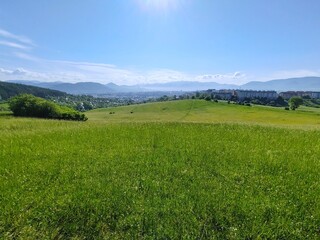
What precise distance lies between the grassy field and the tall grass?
3 centimetres

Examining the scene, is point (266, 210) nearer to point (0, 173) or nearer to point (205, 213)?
point (205, 213)

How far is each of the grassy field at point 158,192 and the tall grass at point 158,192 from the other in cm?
3

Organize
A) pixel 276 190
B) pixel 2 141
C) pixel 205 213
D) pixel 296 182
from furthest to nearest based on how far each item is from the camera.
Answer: pixel 2 141 → pixel 296 182 → pixel 276 190 → pixel 205 213

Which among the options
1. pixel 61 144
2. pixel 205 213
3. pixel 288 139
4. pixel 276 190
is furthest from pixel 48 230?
pixel 288 139

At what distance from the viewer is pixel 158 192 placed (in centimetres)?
762

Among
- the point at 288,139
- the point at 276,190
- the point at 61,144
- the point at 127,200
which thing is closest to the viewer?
the point at 127,200

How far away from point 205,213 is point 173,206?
86cm

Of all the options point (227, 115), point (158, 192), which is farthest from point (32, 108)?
point (227, 115)

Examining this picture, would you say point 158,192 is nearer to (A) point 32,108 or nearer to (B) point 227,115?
(A) point 32,108

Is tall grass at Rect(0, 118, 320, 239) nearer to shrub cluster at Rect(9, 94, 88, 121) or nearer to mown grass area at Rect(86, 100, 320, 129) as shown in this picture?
mown grass area at Rect(86, 100, 320, 129)

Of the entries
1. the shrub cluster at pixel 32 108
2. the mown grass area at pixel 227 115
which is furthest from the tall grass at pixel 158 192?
the shrub cluster at pixel 32 108

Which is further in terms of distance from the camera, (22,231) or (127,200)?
(127,200)

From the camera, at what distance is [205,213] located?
6570mm

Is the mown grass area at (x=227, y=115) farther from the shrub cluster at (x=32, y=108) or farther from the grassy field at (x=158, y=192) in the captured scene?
the grassy field at (x=158, y=192)
